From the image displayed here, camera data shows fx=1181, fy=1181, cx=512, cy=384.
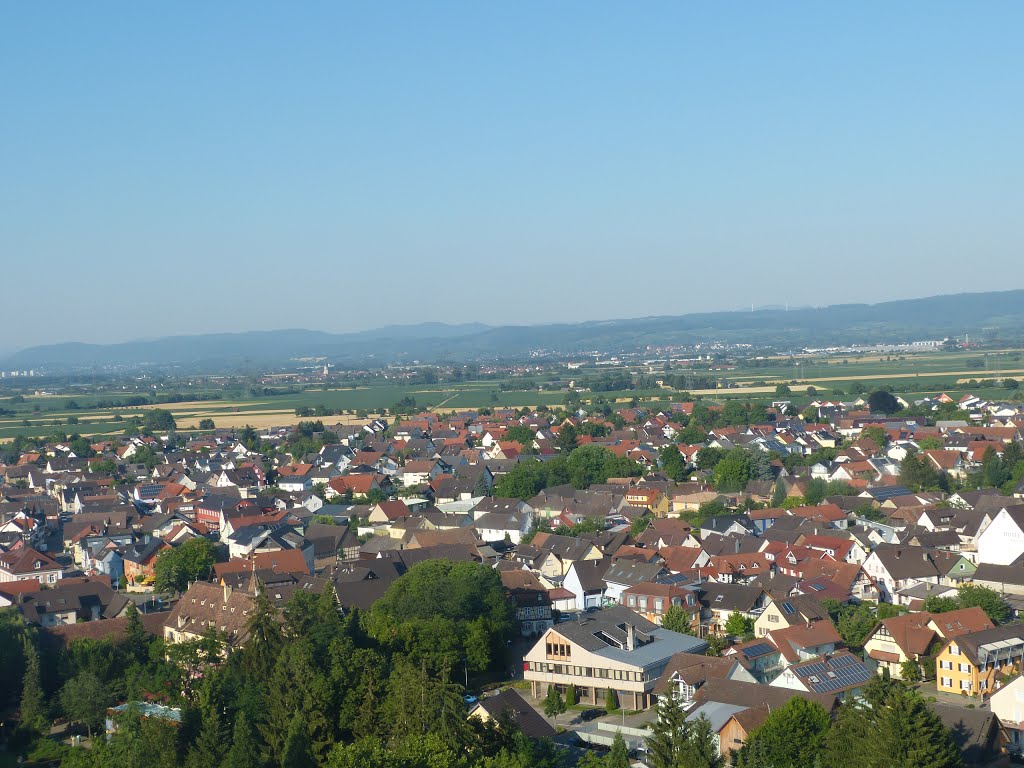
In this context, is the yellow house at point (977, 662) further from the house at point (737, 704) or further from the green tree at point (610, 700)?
the green tree at point (610, 700)

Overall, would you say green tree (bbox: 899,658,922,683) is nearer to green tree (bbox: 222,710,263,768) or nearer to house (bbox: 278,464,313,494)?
green tree (bbox: 222,710,263,768)

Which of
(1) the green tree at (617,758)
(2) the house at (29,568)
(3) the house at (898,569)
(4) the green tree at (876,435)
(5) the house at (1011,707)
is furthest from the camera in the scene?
(4) the green tree at (876,435)

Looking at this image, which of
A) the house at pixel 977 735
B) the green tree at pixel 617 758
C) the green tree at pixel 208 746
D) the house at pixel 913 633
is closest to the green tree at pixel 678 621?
the house at pixel 913 633

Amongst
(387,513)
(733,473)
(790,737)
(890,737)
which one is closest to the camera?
(890,737)

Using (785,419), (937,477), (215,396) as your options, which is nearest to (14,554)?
(937,477)

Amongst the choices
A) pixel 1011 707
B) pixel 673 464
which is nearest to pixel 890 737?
pixel 1011 707

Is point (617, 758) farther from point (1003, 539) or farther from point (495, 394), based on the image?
point (495, 394)
